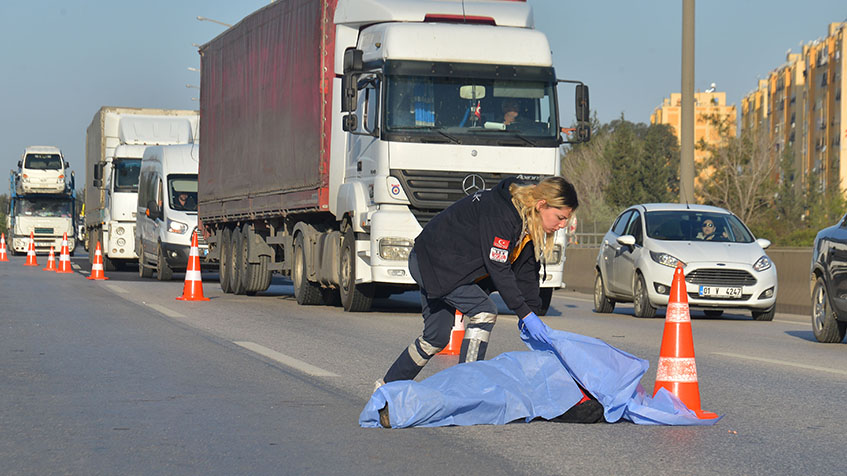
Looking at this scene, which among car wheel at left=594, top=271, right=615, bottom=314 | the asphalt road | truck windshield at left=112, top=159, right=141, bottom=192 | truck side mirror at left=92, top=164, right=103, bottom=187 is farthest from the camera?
truck side mirror at left=92, top=164, right=103, bottom=187

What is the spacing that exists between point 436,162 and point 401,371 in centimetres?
855

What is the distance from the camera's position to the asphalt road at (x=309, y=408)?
236 inches

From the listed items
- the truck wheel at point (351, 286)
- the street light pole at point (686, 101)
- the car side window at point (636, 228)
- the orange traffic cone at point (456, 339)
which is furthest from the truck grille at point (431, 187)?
the street light pole at point (686, 101)

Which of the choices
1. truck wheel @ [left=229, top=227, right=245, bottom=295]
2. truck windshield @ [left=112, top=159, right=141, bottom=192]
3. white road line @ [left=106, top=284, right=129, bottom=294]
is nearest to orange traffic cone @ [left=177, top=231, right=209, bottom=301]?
truck wheel @ [left=229, top=227, right=245, bottom=295]

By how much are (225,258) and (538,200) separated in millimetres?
17328

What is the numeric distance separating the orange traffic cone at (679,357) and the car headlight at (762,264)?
31.8 ft

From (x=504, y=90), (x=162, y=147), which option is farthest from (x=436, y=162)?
(x=162, y=147)

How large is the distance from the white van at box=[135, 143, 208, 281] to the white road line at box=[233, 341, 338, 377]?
1488cm

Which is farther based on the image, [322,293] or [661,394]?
[322,293]

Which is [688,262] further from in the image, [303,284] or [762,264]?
[303,284]

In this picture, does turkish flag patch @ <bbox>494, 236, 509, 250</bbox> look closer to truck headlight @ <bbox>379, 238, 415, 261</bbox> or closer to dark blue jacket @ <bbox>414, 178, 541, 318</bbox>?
dark blue jacket @ <bbox>414, 178, 541, 318</bbox>

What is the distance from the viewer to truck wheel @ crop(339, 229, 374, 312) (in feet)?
54.1

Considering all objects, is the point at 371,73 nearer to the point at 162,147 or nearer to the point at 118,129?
the point at 162,147

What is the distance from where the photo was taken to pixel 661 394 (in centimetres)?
745
